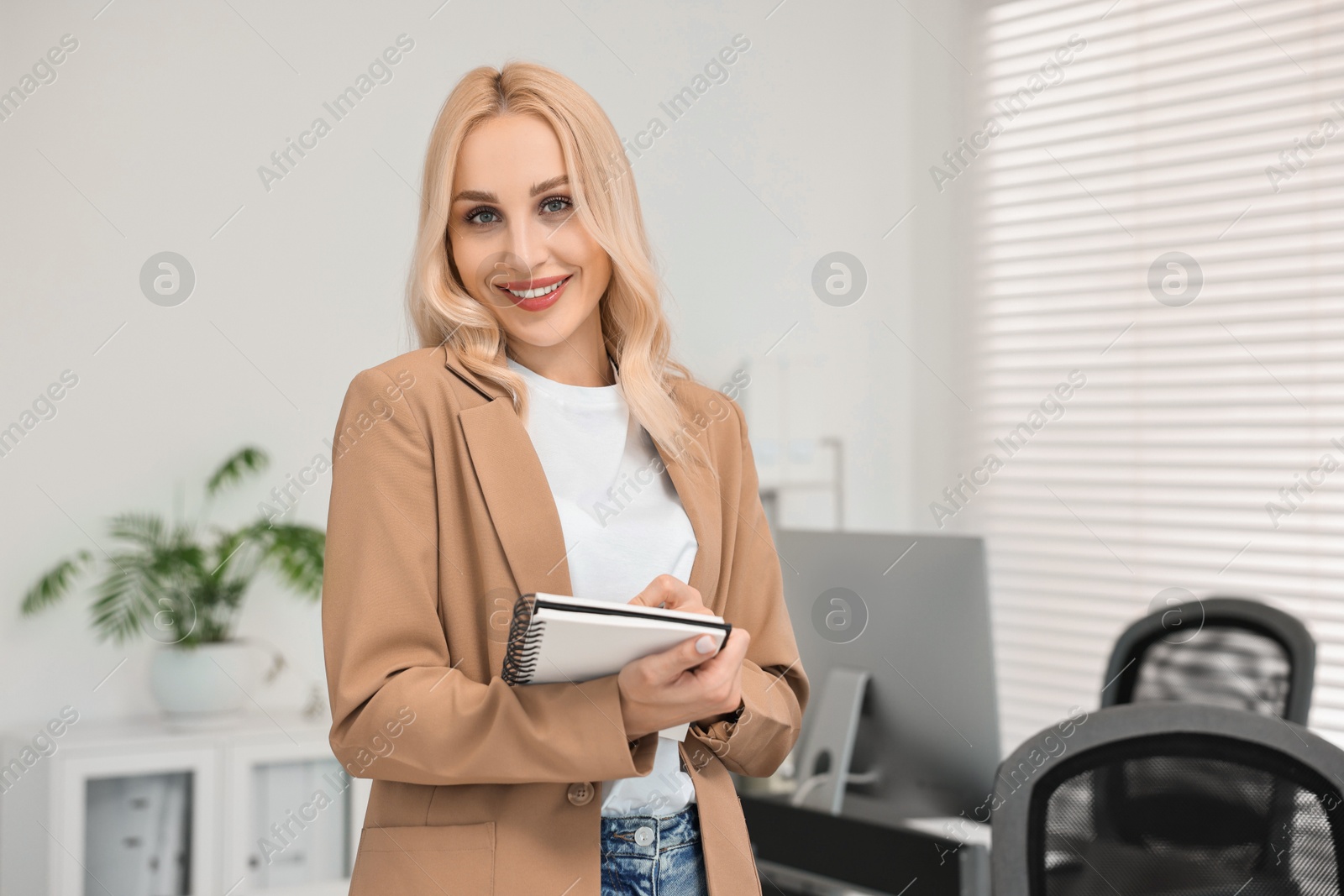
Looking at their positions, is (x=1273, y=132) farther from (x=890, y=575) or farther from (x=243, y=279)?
(x=243, y=279)

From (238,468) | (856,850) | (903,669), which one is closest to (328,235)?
(238,468)

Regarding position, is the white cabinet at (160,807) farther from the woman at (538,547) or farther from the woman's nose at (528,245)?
the woman's nose at (528,245)

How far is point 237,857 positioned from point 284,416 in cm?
123

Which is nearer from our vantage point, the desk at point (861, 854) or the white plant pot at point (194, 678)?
the desk at point (861, 854)

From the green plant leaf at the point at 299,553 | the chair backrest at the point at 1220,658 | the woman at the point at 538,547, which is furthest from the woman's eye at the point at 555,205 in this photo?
the green plant leaf at the point at 299,553

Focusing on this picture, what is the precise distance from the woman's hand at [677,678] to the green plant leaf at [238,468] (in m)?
2.41

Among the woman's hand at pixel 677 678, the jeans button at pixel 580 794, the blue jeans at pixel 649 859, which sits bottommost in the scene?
the blue jeans at pixel 649 859

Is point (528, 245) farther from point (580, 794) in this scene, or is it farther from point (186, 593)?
point (186, 593)

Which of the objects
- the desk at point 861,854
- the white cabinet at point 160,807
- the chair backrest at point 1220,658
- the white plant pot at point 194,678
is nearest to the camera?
the desk at point 861,854

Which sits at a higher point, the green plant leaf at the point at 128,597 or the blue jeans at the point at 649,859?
the green plant leaf at the point at 128,597

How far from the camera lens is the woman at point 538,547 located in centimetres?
93

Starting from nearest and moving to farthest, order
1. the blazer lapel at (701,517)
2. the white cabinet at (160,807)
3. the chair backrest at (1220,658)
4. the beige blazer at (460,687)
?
the beige blazer at (460,687) → the blazer lapel at (701,517) → the chair backrest at (1220,658) → the white cabinet at (160,807)

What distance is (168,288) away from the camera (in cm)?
309

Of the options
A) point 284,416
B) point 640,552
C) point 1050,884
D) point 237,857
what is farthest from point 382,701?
point 284,416
